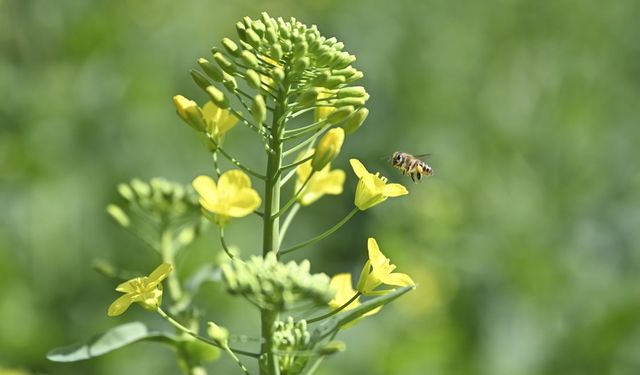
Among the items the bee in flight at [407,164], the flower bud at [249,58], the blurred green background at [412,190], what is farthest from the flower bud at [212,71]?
the blurred green background at [412,190]

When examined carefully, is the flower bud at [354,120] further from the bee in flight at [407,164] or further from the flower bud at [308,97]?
the bee in flight at [407,164]

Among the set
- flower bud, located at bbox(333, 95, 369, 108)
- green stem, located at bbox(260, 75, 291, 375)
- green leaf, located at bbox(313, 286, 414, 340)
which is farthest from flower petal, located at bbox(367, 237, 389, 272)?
flower bud, located at bbox(333, 95, 369, 108)

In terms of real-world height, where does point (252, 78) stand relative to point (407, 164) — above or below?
below

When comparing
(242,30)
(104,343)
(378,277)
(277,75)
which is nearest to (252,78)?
(277,75)

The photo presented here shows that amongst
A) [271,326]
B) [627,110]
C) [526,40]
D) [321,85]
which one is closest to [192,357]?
[271,326]

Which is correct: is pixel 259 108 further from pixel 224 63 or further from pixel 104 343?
pixel 104 343
